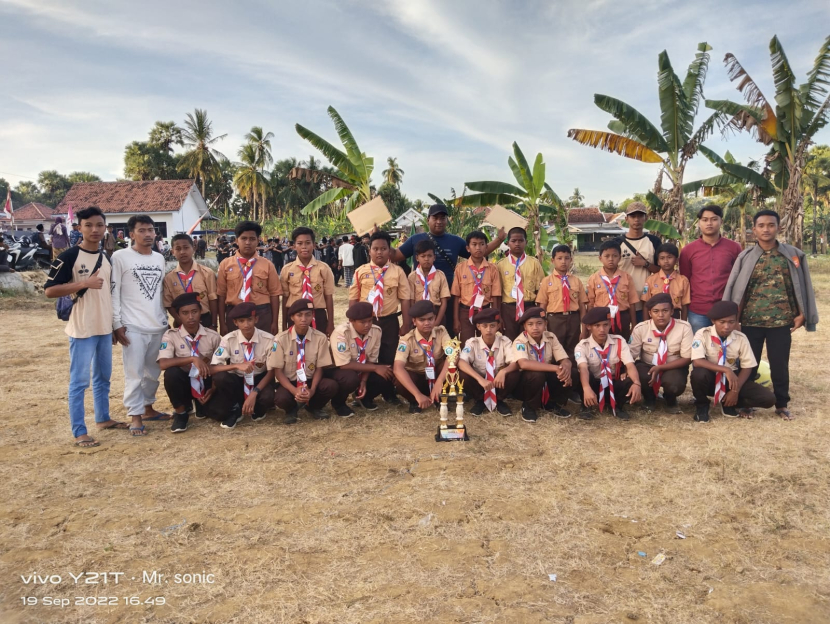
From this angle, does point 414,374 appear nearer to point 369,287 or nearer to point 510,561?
point 369,287

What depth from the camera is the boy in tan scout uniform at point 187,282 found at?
473 cm

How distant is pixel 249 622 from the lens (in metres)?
2.18

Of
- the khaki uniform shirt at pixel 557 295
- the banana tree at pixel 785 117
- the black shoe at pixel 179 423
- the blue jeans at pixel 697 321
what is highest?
the banana tree at pixel 785 117

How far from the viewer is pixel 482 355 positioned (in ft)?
15.9

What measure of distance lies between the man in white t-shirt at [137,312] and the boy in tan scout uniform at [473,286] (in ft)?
9.21

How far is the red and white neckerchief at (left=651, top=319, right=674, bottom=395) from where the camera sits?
4.78 meters

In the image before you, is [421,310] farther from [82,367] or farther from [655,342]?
[82,367]

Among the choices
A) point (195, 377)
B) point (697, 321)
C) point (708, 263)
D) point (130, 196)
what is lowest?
point (195, 377)

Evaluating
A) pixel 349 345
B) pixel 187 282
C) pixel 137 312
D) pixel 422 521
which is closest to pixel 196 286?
pixel 187 282

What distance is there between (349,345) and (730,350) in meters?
3.35

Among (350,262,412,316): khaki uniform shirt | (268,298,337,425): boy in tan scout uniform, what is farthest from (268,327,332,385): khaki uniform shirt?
(350,262,412,316): khaki uniform shirt

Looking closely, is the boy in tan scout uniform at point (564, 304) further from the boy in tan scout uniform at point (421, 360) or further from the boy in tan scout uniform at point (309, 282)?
the boy in tan scout uniform at point (309, 282)

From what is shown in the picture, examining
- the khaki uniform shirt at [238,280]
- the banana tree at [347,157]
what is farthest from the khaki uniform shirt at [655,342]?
the banana tree at [347,157]

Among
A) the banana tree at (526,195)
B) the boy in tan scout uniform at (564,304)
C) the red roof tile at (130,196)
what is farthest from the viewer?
the red roof tile at (130,196)
